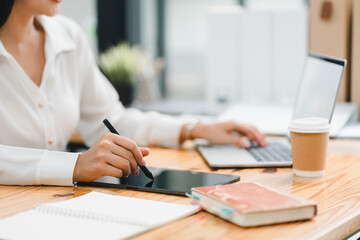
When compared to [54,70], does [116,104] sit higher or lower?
lower

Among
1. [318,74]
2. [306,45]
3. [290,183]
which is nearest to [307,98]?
[318,74]

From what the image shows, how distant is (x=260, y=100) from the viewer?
2193 mm

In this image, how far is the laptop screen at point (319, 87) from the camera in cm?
126

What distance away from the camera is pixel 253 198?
841 mm

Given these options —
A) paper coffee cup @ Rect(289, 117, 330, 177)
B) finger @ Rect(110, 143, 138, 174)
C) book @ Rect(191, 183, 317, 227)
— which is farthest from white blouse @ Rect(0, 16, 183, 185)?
paper coffee cup @ Rect(289, 117, 330, 177)

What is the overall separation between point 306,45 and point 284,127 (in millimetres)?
568

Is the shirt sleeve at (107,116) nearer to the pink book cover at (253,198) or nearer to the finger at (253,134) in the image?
the finger at (253,134)

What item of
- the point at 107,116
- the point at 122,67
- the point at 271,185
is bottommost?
the point at 271,185

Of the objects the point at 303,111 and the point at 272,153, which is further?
the point at 303,111

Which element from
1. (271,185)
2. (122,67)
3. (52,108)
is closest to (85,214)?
(271,185)

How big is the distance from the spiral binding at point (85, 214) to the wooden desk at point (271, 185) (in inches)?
1.5

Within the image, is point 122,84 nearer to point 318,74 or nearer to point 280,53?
point 280,53

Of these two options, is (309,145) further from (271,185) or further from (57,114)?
(57,114)

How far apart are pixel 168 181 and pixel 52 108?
51 cm
